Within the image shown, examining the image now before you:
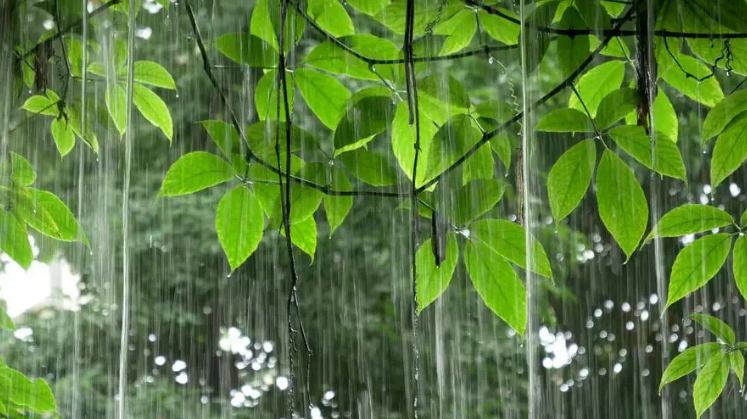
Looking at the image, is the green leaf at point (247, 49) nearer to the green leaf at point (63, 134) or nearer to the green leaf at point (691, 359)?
the green leaf at point (63, 134)

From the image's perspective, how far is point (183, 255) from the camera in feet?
9.82

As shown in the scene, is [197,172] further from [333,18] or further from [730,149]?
[730,149]

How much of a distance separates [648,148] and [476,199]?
0.16 metres

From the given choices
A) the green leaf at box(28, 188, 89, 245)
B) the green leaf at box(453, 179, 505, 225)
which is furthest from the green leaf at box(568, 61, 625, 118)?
the green leaf at box(28, 188, 89, 245)

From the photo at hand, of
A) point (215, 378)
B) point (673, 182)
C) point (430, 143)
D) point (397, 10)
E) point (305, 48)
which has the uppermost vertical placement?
point (305, 48)

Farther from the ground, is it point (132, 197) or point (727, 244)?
point (132, 197)

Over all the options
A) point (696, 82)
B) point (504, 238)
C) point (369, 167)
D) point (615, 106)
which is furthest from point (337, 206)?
point (696, 82)

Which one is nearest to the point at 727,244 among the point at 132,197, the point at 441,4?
the point at 441,4

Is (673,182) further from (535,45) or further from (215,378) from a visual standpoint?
(535,45)

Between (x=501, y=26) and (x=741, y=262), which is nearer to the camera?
(x=741, y=262)

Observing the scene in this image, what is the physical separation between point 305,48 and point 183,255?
3.20ft

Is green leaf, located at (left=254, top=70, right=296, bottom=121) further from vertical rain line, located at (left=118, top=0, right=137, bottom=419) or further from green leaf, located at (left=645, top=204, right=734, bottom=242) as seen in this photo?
green leaf, located at (left=645, top=204, right=734, bottom=242)

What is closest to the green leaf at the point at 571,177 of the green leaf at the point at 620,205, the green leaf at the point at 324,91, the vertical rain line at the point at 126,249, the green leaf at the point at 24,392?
the green leaf at the point at 620,205

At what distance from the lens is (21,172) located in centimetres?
79
